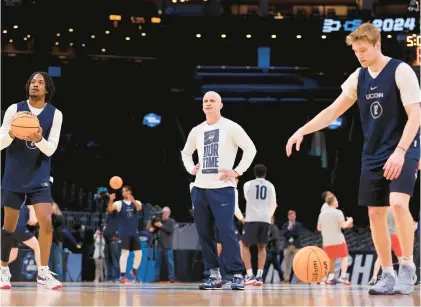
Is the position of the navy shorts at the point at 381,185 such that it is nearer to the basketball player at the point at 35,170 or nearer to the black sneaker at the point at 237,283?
the black sneaker at the point at 237,283

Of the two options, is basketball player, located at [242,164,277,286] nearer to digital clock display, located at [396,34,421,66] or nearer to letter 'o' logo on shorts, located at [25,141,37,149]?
letter 'o' logo on shorts, located at [25,141,37,149]

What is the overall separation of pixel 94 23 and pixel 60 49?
1.51m

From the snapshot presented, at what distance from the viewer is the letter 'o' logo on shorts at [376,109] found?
5.59 metres

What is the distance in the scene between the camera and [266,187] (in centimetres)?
1256

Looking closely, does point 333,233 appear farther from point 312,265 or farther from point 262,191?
point 312,265

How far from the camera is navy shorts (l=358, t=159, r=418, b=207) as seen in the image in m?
5.46

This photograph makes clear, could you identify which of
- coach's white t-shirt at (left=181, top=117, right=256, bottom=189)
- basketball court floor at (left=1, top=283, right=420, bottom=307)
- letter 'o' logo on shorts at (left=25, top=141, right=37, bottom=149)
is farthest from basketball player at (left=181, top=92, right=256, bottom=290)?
letter 'o' logo on shorts at (left=25, top=141, right=37, bottom=149)

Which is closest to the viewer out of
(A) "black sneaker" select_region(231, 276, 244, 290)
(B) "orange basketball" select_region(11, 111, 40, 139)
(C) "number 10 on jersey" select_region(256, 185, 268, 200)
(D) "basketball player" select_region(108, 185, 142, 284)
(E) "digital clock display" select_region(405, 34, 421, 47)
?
(B) "orange basketball" select_region(11, 111, 40, 139)

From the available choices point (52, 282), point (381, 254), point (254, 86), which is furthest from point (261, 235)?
point (254, 86)

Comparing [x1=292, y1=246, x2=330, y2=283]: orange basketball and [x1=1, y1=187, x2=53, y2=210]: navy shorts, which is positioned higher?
[x1=1, y1=187, x2=53, y2=210]: navy shorts

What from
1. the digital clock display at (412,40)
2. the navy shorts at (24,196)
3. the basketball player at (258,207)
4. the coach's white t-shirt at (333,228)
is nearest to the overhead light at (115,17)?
the digital clock display at (412,40)

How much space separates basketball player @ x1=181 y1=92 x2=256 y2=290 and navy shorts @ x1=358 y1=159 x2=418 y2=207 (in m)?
2.35

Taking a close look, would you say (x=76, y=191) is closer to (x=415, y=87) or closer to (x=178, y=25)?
(x=178, y=25)

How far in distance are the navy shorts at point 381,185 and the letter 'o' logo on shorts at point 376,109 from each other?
390 millimetres
